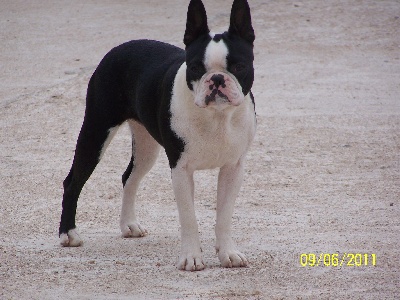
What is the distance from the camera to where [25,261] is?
6645 mm

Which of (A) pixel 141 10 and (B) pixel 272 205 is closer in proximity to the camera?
(B) pixel 272 205

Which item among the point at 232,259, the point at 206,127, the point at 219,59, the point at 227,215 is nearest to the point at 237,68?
the point at 219,59

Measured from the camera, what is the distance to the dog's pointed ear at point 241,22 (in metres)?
6.13

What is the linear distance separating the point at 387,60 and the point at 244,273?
914cm

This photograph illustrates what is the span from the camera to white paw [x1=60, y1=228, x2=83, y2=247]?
7.13 metres

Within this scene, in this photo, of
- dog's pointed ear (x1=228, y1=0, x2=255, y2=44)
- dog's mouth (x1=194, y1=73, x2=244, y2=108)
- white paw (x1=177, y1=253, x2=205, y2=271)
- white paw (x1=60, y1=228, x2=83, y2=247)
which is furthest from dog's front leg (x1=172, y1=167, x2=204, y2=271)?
white paw (x1=60, y1=228, x2=83, y2=247)

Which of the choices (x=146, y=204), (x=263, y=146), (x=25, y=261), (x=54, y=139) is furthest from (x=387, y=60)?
(x=25, y=261)

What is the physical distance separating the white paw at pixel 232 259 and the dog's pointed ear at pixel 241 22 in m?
1.44

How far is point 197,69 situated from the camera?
5.96 m

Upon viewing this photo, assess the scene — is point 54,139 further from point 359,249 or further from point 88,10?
point 88,10

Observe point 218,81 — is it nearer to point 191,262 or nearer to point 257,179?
point 191,262

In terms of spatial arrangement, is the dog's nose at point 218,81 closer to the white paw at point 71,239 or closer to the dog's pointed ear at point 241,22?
the dog's pointed ear at point 241,22

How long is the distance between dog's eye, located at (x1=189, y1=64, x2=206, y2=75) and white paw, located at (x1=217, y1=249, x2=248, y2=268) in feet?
4.25

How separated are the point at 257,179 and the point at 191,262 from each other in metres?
2.89
